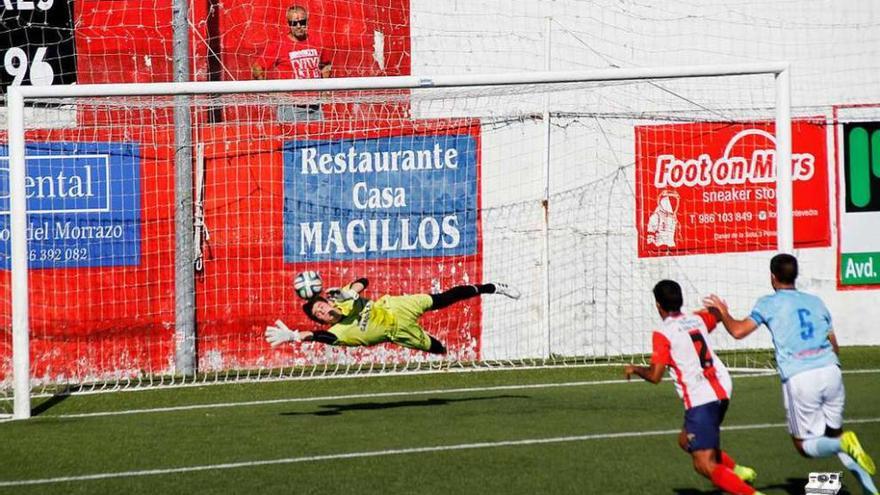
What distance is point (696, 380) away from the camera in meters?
8.37

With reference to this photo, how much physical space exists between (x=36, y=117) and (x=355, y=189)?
381 centimetres

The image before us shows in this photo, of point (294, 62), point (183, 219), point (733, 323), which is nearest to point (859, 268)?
point (294, 62)

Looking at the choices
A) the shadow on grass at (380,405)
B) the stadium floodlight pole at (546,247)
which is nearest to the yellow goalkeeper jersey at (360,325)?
the shadow on grass at (380,405)

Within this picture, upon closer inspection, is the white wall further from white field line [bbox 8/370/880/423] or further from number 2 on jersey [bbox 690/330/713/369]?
number 2 on jersey [bbox 690/330/713/369]

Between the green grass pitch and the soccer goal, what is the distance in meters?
1.38

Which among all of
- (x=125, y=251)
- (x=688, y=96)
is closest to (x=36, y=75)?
(x=125, y=251)

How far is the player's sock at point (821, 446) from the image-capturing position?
830 cm

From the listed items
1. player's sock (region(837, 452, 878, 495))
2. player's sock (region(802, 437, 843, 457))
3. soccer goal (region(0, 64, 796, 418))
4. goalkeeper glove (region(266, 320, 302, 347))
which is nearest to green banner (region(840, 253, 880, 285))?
soccer goal (region(0, 64, 796, 418))

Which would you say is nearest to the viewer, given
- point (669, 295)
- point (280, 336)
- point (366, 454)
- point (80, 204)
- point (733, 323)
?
point (669, 295)

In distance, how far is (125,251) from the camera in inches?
632

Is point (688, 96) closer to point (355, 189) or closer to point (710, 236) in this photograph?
point (710, 236)

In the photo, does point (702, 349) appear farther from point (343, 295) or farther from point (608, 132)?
point (608, 132)

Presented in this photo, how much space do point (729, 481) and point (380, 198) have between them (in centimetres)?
904

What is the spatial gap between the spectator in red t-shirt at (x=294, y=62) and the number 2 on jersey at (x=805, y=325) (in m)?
9.13
